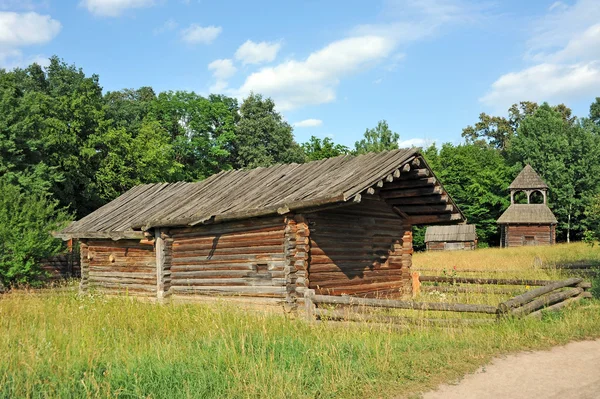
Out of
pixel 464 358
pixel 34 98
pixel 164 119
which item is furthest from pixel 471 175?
pixel 464 358

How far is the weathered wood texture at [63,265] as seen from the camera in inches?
1051

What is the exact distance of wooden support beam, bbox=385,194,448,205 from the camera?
49.8ft

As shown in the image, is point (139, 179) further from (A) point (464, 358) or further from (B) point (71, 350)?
(A) point (464, 358)

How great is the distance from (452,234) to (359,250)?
3881cm

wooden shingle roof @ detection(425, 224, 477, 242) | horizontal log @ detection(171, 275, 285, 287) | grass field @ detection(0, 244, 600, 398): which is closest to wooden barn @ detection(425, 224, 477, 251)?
wooden shingle roof @ detection(425, 224, 477, 242)

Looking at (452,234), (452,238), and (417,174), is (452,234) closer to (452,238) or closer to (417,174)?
(452,238)

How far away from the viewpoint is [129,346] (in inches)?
339

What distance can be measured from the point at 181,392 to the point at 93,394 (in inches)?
40.8

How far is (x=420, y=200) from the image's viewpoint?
1559 centimetres

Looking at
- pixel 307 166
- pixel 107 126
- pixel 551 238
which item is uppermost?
pixel 107 126

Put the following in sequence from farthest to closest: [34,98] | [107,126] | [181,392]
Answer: [107,126]
[34,98]
[181,392]

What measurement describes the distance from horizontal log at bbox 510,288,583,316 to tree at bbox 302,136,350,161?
44162mm

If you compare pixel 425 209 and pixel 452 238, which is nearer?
pixel 425 209

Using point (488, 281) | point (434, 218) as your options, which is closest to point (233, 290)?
point (434, 218)
